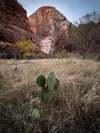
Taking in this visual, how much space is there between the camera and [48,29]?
729 inches

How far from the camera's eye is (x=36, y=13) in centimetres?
1958

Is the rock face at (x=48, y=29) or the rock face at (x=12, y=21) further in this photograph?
the rock face at (x=48, y=29)

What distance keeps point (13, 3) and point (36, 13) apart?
9399 mm

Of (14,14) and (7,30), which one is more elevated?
(14,14)

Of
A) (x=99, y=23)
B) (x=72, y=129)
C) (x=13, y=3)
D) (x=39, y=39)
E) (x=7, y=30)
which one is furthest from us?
(x=39, y=39)

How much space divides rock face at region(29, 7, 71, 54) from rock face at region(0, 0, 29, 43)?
17.1 feet

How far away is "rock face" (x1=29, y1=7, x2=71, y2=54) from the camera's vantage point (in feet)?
60.0

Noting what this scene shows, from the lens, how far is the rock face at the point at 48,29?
60.0 feet

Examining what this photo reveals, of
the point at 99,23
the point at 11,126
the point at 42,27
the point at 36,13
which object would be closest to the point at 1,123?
the point at 11,126

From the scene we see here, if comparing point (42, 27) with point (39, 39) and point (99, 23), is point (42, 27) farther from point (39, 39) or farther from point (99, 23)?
point (99, 23)

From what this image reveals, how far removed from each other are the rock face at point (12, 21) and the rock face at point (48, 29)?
17.1 feet

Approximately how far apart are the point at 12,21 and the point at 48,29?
1029 centimetres

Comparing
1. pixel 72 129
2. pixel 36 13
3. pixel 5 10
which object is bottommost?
pixel 72 129

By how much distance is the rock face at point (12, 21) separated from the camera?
10.4 meters
